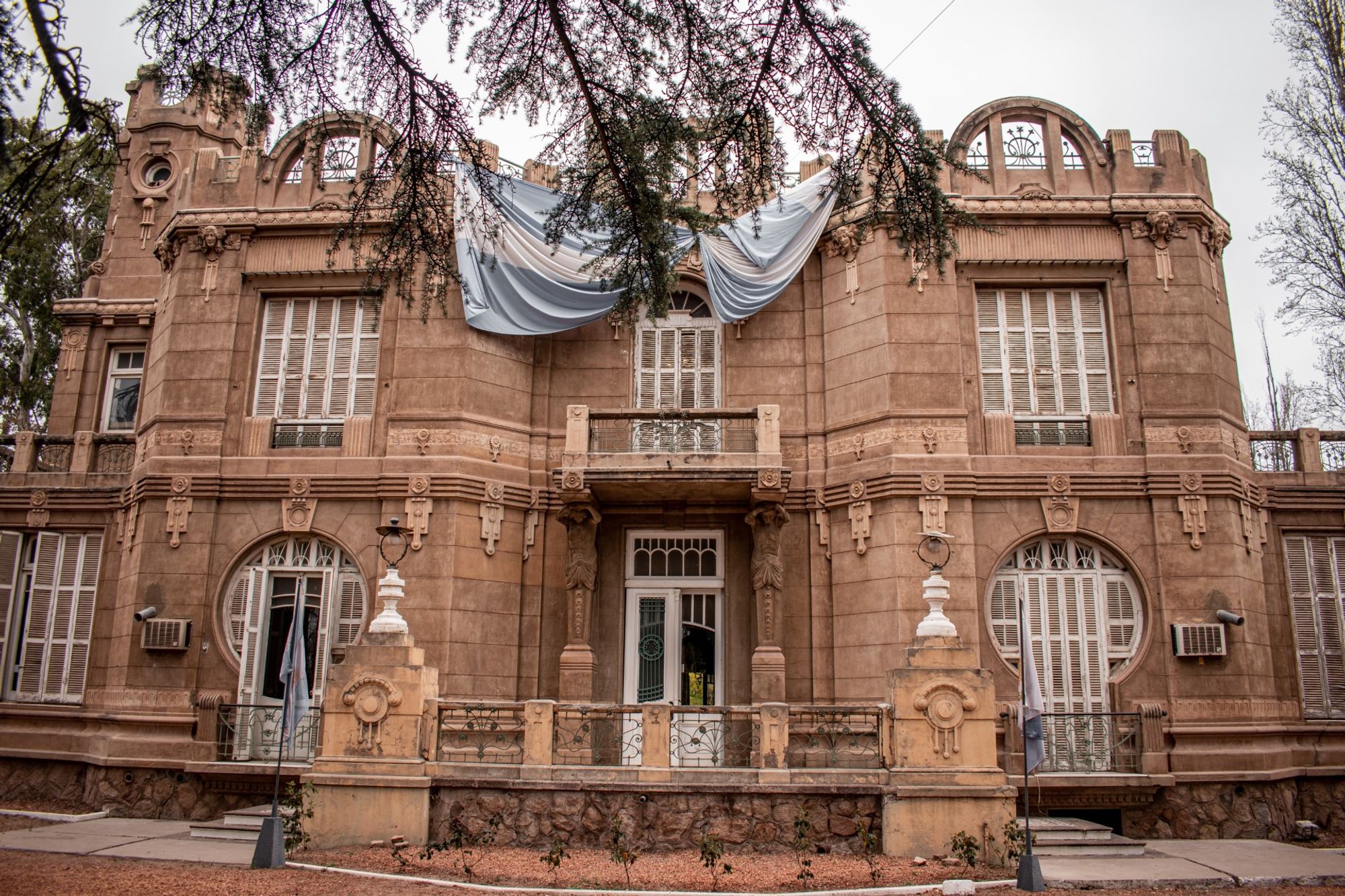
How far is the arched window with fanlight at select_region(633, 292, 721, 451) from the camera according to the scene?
17.8 metres

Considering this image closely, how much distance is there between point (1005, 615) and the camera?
52.7 ft

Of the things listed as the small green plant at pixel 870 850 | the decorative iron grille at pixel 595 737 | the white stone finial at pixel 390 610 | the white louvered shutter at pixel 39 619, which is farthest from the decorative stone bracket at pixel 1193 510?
the white louvered shutter at pixel 39 619

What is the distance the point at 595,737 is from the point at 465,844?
7.40ft

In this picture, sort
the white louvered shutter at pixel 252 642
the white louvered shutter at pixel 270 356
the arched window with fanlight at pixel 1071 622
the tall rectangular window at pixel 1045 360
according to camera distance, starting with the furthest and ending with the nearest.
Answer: the white louvered shutter at pixel 270 356
the tall rectangular window at pixel 1045 360
the white louvered shutter at pixel 252 642
the arched window with fanlight at pixel 1071 622

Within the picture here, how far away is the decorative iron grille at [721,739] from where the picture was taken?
1266 cm

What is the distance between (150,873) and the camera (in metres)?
10.5

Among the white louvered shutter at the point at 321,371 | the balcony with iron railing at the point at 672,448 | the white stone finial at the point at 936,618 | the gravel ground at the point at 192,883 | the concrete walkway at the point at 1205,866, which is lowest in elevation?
the concrete walkway at the point at 1205,866

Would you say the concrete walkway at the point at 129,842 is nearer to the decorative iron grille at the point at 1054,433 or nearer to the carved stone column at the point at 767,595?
the carved stone column at the point at 767,595

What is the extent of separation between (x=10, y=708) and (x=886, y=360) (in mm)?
15258

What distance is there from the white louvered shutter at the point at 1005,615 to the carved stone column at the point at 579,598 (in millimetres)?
6026

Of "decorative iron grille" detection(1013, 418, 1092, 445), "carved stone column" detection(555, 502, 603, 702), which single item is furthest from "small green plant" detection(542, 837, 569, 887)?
"decorative iron grille" detection(1013, 418, 1092, 445)

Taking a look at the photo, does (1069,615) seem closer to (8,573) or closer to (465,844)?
(465,844)

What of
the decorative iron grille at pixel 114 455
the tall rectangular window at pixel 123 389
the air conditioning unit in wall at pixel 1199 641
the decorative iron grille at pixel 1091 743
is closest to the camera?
the decorative iron grille at pixel 1091 743

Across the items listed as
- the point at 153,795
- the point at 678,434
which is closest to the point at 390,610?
the point at 678,434
